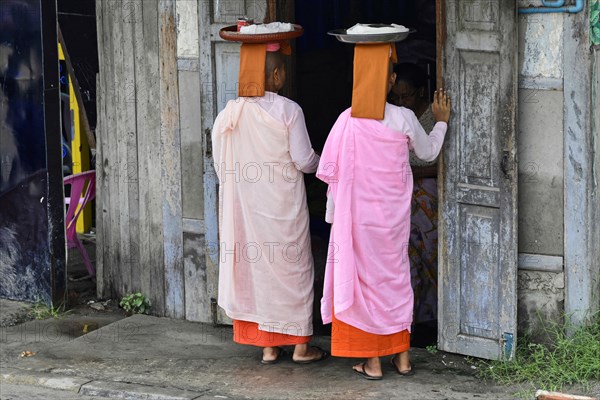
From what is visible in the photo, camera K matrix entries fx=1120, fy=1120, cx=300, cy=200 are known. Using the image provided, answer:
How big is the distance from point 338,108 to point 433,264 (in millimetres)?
3064

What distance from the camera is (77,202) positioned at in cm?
890

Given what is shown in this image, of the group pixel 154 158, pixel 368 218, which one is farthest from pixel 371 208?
pixel 154 158

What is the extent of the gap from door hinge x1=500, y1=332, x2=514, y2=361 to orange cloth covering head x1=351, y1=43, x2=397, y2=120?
1.48m

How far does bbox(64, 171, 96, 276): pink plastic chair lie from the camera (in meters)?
8.80

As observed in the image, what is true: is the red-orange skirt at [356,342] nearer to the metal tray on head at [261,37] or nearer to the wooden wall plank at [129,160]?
the metal tray on head at [261,37]

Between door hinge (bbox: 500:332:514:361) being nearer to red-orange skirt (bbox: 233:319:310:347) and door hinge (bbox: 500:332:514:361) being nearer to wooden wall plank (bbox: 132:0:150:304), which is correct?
red-orange skirt (bbox: 233:319:310:347)

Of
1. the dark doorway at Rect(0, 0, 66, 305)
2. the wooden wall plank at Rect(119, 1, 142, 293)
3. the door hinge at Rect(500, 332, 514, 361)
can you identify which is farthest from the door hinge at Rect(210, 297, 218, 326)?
the door hinge at Rect(500, 332, 514, 361)

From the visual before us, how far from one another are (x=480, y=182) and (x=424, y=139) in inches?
17.4

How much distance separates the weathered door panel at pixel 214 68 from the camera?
23.9ft

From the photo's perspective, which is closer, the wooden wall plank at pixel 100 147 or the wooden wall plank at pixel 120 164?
the wooden wall plank at pixel 120 164

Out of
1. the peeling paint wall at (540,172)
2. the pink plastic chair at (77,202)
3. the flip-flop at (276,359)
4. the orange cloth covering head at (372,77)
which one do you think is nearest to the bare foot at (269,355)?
the flip-flop at (276,359)

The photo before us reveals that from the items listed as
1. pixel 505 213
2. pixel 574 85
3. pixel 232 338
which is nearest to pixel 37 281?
pixel 232 338

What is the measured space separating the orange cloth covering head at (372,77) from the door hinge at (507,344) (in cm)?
148

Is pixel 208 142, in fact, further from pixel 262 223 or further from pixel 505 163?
pixel 505 163
